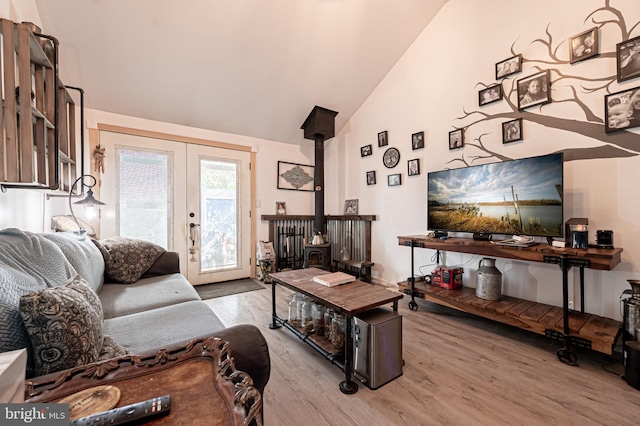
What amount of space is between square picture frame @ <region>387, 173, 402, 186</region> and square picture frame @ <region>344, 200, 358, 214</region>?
76 cm

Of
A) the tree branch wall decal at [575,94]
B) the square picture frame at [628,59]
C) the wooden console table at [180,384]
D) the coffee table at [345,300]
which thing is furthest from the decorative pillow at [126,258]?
the square picture frame at [628,59]

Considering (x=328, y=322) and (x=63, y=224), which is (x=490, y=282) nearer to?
(x=328, y=322)

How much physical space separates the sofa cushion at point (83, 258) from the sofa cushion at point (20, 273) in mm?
160

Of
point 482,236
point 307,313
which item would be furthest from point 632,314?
point 307,313

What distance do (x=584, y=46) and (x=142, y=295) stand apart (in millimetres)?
4020

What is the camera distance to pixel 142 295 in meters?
1.89

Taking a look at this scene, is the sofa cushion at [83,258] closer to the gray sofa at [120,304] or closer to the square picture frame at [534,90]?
the gray sofa at [120,304]

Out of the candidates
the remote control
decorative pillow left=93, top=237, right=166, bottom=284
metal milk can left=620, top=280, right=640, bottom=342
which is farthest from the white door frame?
metal milk can left=620, top=280, right=640, bottom=342

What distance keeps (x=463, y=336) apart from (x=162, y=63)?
13.4 feet

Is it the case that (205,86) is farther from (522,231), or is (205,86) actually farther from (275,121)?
(522,231)

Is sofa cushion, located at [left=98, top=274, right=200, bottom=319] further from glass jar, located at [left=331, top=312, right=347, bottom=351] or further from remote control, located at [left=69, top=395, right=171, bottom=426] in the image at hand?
remote control, located at [left=69, top=395, right=171, bottom=426]

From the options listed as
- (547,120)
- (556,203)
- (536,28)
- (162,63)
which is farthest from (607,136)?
(162,63)

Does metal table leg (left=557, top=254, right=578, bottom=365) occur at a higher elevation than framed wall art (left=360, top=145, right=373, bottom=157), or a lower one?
lower

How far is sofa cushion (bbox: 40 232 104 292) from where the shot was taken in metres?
1.53
